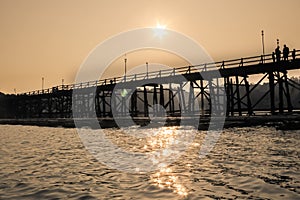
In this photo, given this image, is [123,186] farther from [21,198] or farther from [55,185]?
[21,198]

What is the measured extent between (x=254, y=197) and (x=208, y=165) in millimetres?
3795

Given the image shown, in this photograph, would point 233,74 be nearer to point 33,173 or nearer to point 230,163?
point 230,163

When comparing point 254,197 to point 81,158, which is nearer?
point 254,197

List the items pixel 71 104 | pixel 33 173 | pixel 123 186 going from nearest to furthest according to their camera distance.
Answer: pixel 123 186 < pixel 33 173 < pixel 71 104

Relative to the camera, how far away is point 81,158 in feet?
41.2

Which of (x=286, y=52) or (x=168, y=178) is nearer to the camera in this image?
(x=168, y=178)

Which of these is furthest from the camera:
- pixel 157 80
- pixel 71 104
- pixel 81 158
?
pixel 71 104

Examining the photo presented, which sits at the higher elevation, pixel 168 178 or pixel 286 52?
pixel 286 52

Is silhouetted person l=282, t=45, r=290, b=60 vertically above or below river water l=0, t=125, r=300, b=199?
above

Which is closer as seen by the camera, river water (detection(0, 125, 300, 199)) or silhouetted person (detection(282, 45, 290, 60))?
river water (detection(0, 125, 300, 199))

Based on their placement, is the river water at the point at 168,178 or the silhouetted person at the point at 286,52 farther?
the silhouetted person at the point at 286,52

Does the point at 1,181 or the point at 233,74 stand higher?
the point at 233,74

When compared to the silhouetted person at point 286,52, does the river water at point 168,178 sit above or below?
below

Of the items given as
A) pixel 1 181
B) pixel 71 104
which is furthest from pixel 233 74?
pixel 71 104
